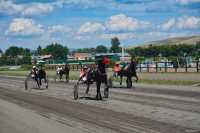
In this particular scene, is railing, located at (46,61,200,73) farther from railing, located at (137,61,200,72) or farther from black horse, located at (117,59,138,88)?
black horse, located at (117,59,138,88)

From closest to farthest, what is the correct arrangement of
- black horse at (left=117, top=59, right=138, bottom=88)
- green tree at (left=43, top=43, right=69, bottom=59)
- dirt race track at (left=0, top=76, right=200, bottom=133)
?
dirt race track at (left=0, top=76, right=200, bottom=133)
black horse at (left=117, top=59, right=138, bottom=88)
green tree at (left=43, top=43, right=69, bottom=59)

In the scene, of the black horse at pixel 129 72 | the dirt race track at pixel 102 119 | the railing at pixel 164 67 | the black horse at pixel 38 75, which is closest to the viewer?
the dirt race track at pixel 102 119

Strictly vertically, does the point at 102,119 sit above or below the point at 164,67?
below

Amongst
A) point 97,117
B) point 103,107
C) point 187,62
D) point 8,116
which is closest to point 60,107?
point 103,107

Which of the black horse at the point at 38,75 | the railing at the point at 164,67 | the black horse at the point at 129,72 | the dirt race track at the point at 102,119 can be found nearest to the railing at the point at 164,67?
the railing at the point at 164,67

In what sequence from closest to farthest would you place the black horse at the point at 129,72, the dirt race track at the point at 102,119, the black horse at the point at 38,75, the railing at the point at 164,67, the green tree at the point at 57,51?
the dirt race track at the point at 102,119, the black horse at the point at 129,72, the black horse at the point at 38,75, the railing at the point at 164,67, the green tree at the point at 57,51

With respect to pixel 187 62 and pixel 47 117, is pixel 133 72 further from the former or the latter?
pixel 187 62

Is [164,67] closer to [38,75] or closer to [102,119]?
[38,75]

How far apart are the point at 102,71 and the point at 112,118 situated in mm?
7058

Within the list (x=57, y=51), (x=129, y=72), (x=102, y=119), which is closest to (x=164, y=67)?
(x=129, y=72)

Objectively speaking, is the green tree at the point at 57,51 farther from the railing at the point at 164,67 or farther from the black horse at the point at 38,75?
the black horse at the point at 38,75

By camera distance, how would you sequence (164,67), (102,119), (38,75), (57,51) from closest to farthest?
(102,119)
(38,75)
(164,67)
(57,51)

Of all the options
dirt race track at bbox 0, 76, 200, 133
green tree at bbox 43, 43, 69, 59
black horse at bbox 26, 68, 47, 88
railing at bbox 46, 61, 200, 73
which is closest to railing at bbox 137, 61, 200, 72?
railing at bbox 46, 61, 200, 73

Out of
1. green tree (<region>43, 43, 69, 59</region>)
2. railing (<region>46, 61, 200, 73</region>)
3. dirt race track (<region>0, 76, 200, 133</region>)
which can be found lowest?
dirt race track (<region>0, 76, 200, 133</region>)
